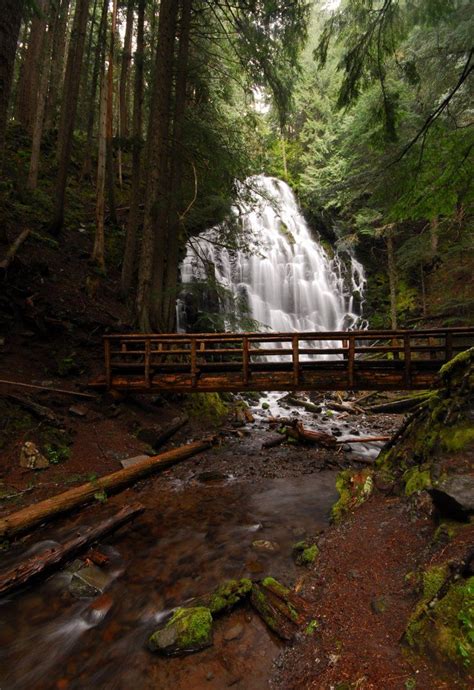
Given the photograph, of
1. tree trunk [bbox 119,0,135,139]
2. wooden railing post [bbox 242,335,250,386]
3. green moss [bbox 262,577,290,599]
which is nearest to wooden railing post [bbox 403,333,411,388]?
wooden railing post [bbox 242,335,250,386]

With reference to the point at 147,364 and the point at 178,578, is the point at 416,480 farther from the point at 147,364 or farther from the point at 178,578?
the point at 147,364

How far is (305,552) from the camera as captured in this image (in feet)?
13.4

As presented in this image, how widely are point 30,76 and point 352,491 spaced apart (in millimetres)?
24704

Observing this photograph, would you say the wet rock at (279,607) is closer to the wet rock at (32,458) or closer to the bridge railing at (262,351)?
the wet rock at (32,458)

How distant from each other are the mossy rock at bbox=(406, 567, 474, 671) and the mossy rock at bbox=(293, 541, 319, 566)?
1.56 m

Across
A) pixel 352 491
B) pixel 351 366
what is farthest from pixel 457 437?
pixel 351 366

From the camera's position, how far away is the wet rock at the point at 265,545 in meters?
4.49

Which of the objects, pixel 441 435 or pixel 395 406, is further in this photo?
pixel 395 406

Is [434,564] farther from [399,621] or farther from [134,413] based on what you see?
[134,413]

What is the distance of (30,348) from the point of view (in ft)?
26.6

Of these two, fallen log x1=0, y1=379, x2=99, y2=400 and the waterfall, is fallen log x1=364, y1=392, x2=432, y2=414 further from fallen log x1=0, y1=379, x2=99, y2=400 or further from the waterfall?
fallen log x1=0, y1=379, x2=99, y2=400

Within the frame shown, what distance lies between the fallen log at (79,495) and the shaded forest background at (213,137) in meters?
4.07

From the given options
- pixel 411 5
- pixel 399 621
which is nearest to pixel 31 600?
pixel 399 621

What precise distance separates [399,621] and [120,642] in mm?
2456
